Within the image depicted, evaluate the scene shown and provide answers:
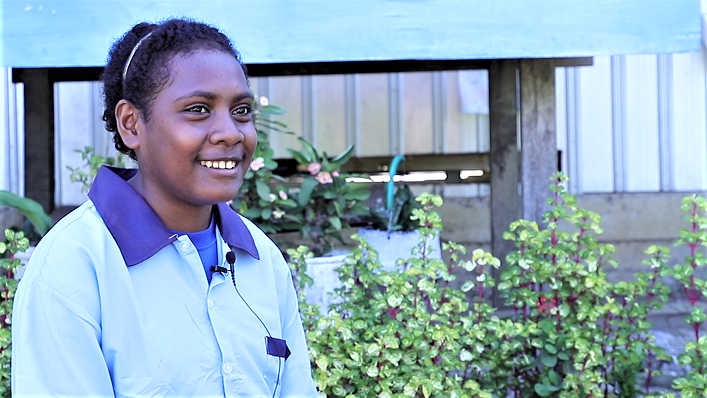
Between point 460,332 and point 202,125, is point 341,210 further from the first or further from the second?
point 202,125

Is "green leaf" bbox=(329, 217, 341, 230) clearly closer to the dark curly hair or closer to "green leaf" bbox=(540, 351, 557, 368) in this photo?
"green leaf" bbox=(540, 351, 557, 368)

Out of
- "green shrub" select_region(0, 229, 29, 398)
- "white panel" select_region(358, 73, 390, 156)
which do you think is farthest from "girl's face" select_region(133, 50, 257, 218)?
"white panel" select_region(358, 73, 390, 156)

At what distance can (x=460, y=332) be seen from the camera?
2.76 m

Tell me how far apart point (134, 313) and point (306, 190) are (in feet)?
7.93

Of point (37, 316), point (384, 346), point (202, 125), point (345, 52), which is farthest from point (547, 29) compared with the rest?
point (37, 316)

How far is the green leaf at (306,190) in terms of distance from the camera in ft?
12.4

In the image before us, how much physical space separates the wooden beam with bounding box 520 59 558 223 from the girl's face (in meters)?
2.36

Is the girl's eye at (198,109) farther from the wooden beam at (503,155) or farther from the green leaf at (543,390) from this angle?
the wooden beam at (503,155)

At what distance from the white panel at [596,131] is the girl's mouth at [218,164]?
4353 millimetres

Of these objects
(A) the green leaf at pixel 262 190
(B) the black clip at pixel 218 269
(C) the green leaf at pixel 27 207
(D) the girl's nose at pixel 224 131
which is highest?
(D) the girl's nose at pixel 224 131

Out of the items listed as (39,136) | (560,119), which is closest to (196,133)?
(39,136)

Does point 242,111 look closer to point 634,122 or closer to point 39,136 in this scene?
point 39,136

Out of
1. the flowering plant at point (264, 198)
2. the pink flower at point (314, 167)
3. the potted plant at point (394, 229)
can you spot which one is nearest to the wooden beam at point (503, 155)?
the potted plant at point (394, 229)

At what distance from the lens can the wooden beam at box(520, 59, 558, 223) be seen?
3.63m
